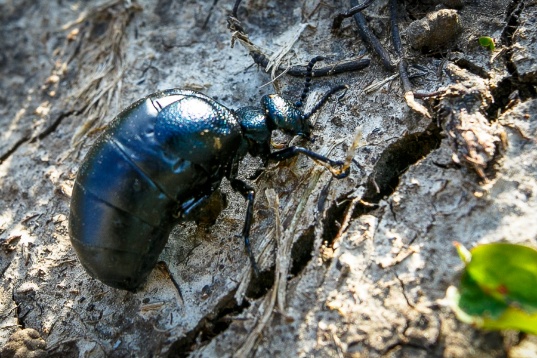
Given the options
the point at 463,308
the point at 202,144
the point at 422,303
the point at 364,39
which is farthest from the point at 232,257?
the point at 364,39

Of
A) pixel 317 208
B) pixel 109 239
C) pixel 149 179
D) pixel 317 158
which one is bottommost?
pixel 317 208

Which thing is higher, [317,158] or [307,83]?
[307,83]

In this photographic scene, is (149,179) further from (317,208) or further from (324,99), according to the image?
(324,99)

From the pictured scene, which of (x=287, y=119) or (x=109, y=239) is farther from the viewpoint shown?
(x=287, y=119)

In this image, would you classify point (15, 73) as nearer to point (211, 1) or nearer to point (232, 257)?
point (211, 1)

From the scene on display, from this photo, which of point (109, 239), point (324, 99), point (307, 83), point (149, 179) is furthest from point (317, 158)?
point (109, 239)

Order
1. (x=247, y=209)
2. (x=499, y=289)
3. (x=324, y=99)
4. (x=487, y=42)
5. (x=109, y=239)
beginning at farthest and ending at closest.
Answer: (x=324, y=99) → (x=487, y=42) → (x=247, y=209) → (x=109, y=239) → (x=499, y=289)

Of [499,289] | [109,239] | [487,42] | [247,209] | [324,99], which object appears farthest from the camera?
[324,99]

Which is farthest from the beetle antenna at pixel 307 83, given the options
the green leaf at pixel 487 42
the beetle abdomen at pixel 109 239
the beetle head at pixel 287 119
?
the beetle abdomen at pixel 109 239
